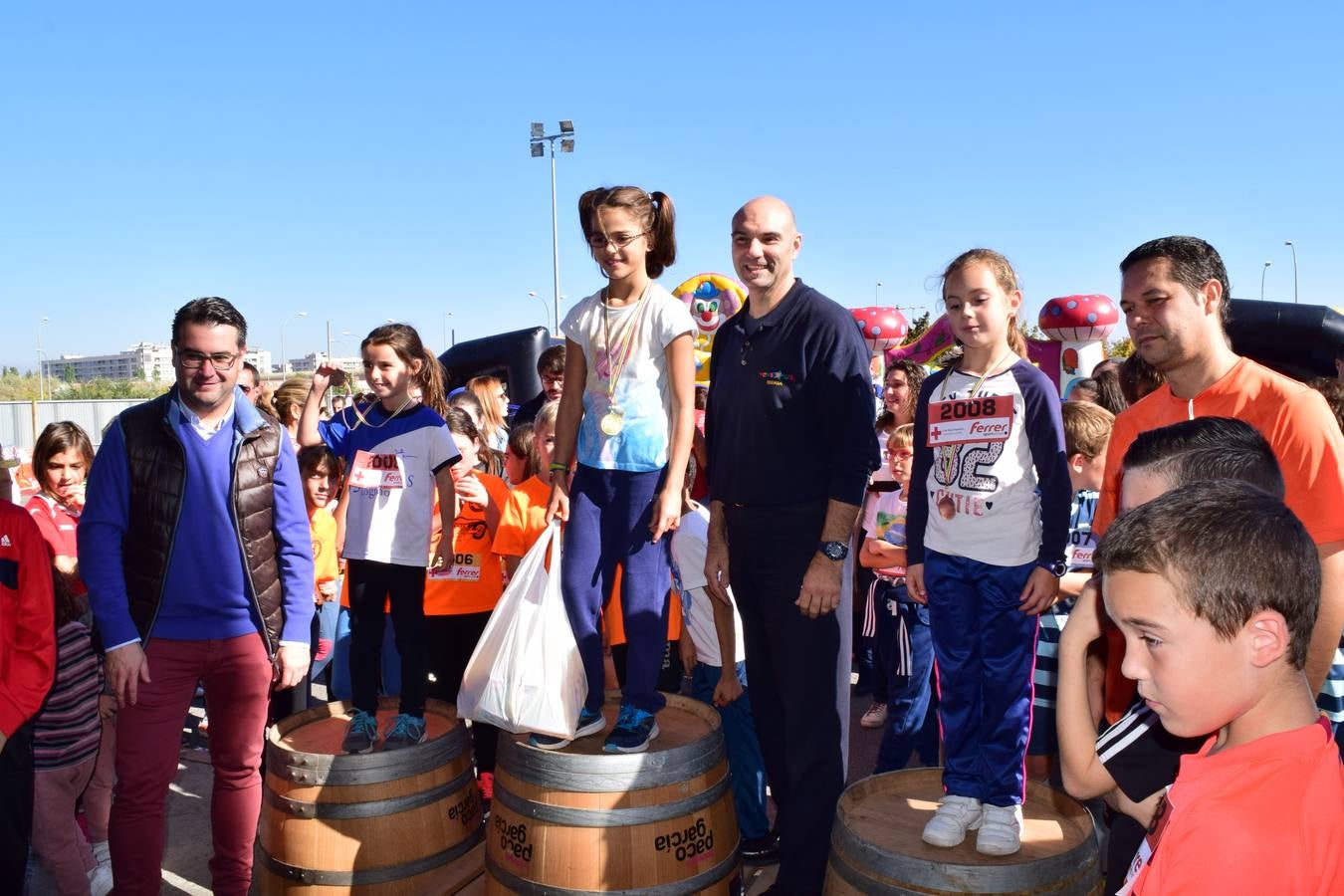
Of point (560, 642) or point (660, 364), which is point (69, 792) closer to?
point (560, 642)

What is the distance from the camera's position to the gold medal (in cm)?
312

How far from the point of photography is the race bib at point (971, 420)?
2.94m

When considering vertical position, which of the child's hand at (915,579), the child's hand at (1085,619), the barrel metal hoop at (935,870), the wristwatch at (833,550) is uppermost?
the child's hand at (1085,619)

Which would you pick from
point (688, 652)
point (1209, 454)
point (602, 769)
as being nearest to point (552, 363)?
point (688, 652)

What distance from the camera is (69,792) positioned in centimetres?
352

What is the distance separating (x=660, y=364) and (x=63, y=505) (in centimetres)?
346

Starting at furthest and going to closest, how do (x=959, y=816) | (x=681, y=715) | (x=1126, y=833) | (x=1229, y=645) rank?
(x=681, y=715), (x=959, y=816), (x=1126, y=833), (x=1229, y=645)

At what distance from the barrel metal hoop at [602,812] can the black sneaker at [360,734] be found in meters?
0.84

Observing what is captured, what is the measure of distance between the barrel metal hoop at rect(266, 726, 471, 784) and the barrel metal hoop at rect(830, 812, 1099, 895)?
1466mm

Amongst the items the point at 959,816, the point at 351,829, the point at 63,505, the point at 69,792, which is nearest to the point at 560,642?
the point at 351,829

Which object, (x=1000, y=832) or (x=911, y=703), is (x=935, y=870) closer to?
(x=1000, y=832)

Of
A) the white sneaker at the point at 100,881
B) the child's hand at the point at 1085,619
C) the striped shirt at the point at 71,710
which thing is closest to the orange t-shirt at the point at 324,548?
the striped shirt at the point at 71,710

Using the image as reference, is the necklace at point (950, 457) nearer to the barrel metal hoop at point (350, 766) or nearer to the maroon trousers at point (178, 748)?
the barrel metal hoop at point (350, 766)

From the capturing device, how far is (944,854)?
8.18 ft
